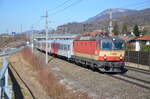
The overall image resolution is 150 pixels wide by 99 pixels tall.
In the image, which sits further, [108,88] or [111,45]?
[111,45]

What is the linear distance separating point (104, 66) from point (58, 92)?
7505mm

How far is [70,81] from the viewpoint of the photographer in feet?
56.4

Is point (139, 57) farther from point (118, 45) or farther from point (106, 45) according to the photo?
point (106, 45)

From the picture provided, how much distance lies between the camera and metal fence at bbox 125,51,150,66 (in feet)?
83.1

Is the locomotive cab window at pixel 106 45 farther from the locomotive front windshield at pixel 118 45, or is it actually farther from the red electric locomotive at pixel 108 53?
the locomotive front windshield at pixel 118 45

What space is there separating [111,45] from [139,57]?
8.62 m

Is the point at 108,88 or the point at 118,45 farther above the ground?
the point at 118,45

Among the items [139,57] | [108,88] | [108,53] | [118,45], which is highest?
[118,45]

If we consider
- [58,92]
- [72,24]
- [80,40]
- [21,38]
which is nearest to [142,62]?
[80,40]

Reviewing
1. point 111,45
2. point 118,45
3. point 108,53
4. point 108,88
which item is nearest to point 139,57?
point 118,45

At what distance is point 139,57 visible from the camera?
26938mm

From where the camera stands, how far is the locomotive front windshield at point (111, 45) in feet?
63.4

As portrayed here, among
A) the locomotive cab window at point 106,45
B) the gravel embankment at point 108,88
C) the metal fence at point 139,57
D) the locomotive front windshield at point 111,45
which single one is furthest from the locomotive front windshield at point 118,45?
the metal fence at point 139,57

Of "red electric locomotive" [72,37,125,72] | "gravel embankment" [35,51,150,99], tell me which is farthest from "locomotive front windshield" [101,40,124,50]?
"gravel embankment" [35,51,150,99]
